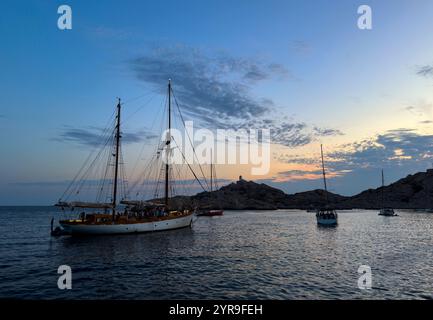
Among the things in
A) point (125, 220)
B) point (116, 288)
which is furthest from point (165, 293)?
point (125, 220)

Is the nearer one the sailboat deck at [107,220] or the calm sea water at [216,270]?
the calm sea water at [216,270]

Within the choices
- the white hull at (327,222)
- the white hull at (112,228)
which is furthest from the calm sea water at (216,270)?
the white hull at (327,222)

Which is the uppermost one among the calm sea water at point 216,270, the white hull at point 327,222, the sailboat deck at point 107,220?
the sailboat deck at point 107,220

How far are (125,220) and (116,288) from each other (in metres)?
37.2

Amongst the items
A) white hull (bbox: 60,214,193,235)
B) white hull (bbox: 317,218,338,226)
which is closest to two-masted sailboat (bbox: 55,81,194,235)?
white hull (bbox: 60,214,193,235)
